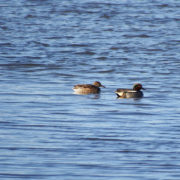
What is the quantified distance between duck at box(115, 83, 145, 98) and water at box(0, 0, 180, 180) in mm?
174

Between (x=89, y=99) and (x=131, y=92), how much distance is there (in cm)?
89

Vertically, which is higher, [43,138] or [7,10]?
[7,10]

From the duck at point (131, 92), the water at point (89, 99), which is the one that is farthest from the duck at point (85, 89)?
the duck at point (131, 92)

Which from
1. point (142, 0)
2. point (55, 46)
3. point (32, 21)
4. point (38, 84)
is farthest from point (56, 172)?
point (142, 0)

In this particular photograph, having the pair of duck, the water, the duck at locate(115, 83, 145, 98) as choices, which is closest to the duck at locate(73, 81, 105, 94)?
the pair of duck

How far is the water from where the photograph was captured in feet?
32.0

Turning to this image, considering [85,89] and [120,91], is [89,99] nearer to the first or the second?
[85,89]

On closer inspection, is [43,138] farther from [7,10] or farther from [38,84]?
[7,10]

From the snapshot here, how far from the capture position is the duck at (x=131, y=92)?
50.5 ft

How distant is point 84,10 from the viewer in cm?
3525

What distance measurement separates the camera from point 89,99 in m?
15.4

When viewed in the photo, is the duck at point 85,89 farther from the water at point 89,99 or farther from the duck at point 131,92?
the duck at point 131,92

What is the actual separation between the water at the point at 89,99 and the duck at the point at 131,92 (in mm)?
174

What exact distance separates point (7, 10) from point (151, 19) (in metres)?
7.10
